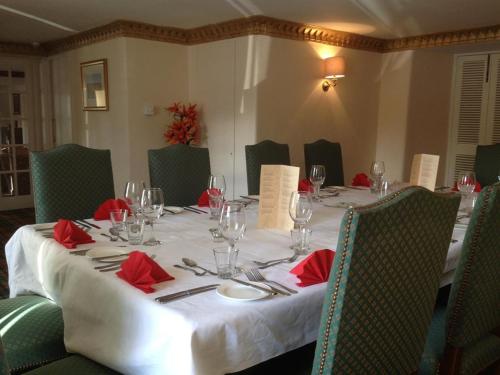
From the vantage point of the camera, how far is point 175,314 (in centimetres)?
113

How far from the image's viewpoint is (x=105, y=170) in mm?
2570

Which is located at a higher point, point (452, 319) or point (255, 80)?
point (255, 80)

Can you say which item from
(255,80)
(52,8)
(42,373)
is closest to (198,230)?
(42,373)

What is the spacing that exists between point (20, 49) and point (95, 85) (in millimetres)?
1628

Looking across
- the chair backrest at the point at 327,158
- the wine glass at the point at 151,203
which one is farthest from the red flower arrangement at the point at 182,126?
the wine glass at the point at 151,203

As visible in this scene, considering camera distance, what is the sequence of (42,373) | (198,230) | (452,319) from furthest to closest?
(198,230)
(452,319)
(42,373)

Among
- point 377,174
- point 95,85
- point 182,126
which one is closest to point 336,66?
point 182,126

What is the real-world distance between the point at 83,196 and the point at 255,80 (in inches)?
89.0

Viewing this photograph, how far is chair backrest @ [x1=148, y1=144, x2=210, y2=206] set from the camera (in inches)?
112

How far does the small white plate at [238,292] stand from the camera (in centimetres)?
122

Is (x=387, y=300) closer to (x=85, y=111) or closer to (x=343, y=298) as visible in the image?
(x=343, y=298)

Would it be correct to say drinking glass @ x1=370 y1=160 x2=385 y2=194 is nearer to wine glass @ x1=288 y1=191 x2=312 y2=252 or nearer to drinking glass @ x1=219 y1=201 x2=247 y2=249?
wine glass @ x1=288 y1=191 x2=312 y2=252

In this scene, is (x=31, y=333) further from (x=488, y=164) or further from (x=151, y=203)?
(x=488, y=164)

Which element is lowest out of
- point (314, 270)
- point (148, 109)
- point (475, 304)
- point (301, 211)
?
point (475, 304)
